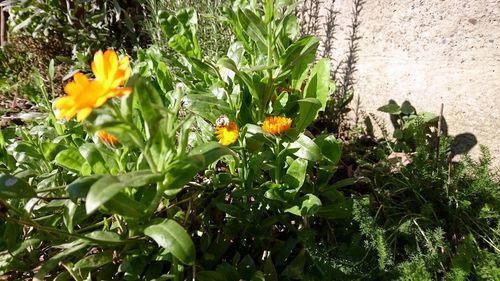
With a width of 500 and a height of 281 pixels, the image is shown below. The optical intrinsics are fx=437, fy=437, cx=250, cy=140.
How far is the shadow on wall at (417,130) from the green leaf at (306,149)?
547mm


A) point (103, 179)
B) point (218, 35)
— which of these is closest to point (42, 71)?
point (218, 35)

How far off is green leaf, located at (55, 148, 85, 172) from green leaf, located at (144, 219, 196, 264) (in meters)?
0.37

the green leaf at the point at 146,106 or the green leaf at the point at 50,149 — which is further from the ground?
the green leaf at the point at 146,106

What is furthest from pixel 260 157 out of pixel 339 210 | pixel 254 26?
pixel 254 26

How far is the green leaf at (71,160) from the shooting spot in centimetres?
126

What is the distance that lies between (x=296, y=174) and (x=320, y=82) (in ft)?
1.25

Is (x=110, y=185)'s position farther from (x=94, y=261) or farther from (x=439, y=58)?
(x=439, y=58)

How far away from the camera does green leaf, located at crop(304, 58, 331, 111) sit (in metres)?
1.53

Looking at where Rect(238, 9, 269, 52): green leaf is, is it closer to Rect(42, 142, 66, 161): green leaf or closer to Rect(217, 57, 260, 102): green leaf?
Rect(217, 57, 260, 102): green leaf

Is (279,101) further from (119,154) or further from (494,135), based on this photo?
(494,135)

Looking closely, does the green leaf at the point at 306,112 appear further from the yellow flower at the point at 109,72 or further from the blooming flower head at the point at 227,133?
the yellow flower at the point at 109,72

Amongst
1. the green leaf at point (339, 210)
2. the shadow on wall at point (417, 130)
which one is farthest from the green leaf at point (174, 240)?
the shadow on wall at point (417, 130)

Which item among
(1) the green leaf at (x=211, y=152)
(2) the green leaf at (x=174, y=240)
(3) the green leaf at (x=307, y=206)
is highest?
(1) the green leaf at (x=211, y=152)

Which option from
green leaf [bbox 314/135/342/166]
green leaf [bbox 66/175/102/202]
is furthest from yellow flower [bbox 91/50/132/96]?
green leaf [bbox 314/135/342/166]
